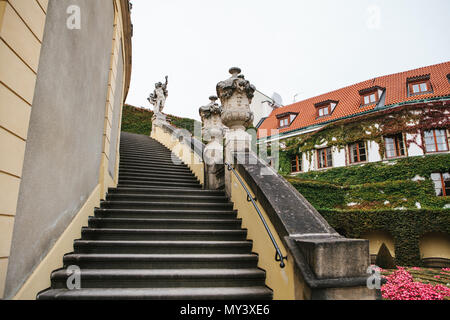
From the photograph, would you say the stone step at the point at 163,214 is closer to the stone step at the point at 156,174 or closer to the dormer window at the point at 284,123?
the stone step at the point at 156,174

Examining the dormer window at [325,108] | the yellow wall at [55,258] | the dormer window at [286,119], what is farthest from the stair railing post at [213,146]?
the dormer window at [286,119]

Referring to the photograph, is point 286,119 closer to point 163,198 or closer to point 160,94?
point 160,94

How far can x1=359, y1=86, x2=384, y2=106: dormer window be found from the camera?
19141mm

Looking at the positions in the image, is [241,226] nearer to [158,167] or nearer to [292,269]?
[292,269]

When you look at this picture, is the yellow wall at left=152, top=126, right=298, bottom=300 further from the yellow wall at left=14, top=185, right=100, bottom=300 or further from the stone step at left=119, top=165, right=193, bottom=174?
the stone step at left=119, top=165, right=193, bottom=174

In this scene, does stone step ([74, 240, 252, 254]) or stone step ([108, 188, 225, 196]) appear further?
stone step ([108, 188, 225, 196])

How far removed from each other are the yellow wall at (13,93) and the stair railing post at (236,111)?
128 inches

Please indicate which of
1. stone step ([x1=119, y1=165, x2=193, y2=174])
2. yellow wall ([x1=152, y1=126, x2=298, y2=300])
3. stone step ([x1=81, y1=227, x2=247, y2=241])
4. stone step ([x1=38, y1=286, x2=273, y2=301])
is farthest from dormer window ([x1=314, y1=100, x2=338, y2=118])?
stone step ([x1=38, y1=286, x2=273, y2=301])

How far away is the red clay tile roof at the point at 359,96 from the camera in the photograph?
17417 millimetres

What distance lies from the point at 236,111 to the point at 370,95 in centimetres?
1781

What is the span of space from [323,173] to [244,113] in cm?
1540

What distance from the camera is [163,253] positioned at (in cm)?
379

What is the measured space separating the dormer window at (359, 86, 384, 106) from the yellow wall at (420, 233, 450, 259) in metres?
9.20
